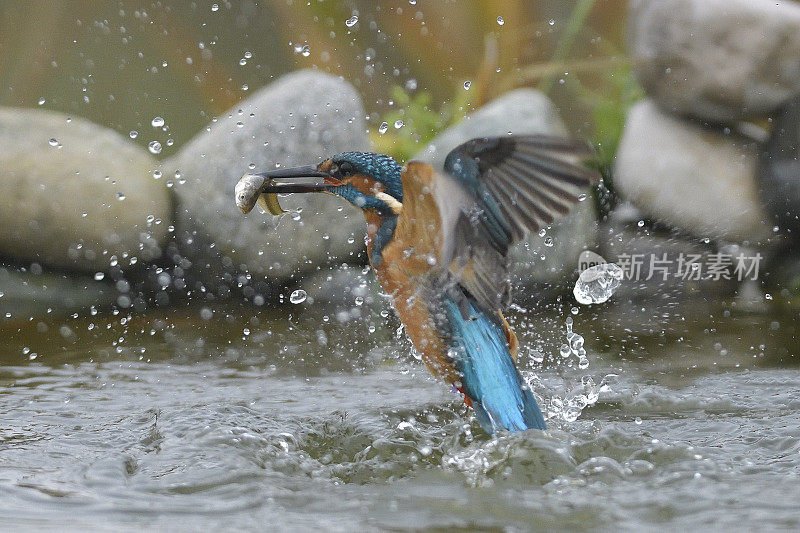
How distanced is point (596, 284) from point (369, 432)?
5.77 feet

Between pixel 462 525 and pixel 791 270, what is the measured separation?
329 centimetres

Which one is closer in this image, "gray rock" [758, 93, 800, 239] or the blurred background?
"gray rock" [758, 93, 800, 239]

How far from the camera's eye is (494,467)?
7.27 ft

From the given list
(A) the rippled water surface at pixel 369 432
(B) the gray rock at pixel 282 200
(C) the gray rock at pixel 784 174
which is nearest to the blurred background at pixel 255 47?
(C) the gray rock at pixel 784 174

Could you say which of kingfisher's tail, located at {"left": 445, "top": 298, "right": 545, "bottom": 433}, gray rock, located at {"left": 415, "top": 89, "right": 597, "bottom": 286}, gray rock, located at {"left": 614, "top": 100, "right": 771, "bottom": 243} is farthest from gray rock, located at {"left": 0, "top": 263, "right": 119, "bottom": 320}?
gray rock, located at {"left": 614, "top": 100, "right": 771, "bottom": 243}

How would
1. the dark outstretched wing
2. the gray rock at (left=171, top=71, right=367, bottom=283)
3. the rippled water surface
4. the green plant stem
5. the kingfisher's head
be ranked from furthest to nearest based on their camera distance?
the green plant stem, the gray rock at (left=171, top=71, right=367, bottom=283), the kingfisher's head, the dark outstretched wing, the rippled water surface

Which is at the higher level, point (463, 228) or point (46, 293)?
point (46, 293)

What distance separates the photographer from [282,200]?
4.37 meters

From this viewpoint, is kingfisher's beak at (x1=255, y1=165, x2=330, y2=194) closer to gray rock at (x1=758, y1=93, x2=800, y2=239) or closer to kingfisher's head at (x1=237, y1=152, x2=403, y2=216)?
kingfisher's head at (x1=237, y1=152, x2=403, y2=216)

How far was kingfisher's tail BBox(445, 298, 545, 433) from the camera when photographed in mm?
2328

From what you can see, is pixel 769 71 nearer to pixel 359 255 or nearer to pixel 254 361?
pixel 359 255

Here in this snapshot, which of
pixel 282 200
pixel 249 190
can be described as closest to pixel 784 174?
pixel 282 200

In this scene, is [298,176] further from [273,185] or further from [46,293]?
[46,293]

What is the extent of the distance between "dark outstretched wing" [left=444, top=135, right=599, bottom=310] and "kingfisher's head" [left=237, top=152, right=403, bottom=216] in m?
0.20
